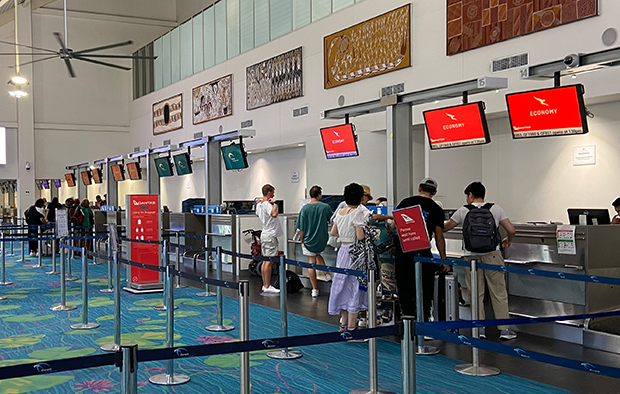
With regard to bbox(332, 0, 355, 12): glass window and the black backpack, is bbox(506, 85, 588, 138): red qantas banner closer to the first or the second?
the black backpack

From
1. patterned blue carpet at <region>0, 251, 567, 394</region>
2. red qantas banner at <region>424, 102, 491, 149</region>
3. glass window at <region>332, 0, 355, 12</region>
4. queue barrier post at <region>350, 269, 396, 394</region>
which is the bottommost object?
patterned blue carpet at <region>0, 251, 567, 394</region>

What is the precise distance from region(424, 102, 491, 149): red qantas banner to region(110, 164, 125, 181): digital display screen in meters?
11.1

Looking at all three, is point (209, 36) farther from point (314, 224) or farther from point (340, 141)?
point (314, 224)

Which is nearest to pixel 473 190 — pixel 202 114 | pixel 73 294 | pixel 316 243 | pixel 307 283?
pixel 316 243

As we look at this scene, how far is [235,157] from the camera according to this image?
11.5 m

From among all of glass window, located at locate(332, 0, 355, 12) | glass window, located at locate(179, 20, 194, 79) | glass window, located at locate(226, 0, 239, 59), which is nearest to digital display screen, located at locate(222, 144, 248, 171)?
glass window, located at locate(332, 0, 355, 12)

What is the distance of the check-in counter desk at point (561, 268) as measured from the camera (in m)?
6.21

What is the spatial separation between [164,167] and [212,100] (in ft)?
16.7

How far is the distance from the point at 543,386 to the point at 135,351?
3323 millimetres

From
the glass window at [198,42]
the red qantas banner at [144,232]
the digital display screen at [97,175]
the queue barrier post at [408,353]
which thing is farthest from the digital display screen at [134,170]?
the queue barrier post at [408,353]

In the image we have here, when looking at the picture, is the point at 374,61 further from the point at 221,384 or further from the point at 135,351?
the point at 135,351

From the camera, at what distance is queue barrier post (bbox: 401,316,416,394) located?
3.01 m

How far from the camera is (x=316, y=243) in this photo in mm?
8953

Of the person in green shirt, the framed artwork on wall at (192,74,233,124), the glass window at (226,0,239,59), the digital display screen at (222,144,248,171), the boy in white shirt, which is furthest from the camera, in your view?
the framed artwork on wall at (192,74,233,124)
